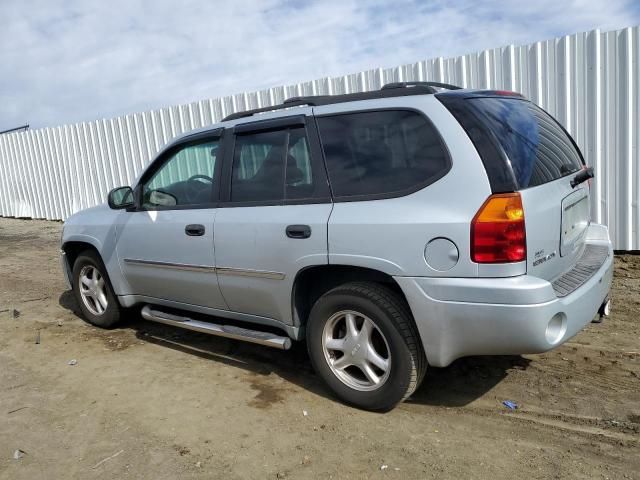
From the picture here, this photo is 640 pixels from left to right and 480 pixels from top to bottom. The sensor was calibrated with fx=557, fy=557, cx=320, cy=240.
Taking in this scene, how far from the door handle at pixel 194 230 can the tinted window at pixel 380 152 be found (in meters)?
1.18

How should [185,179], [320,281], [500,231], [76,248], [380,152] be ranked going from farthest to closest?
[76,248], [185,179], [320,281], [380,152], [500,231]

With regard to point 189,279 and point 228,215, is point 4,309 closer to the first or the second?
point 189,279

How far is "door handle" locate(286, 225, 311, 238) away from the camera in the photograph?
346 centimetres

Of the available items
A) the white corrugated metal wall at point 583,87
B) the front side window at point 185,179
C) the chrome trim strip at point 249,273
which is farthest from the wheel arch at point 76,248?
the white corrugated metal wall at point 583,87

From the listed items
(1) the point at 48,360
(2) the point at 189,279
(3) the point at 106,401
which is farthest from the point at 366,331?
(1) the point at 48,360

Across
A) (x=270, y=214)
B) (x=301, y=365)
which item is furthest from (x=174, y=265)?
(x=301, y=365)

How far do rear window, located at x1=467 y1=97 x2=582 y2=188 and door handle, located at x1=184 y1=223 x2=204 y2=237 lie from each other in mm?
2096

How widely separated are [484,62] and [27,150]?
1237cm

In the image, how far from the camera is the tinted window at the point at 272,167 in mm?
3668

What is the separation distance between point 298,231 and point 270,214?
11.8 inches

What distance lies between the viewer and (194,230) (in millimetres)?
4152

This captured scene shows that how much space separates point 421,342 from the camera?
10.5 feet

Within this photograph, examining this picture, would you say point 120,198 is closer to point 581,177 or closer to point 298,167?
point 298,167

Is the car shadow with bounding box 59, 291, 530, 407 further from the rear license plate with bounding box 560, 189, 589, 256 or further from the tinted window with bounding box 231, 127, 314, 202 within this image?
the tinted window with bounding box 231, 127, 314, 202
